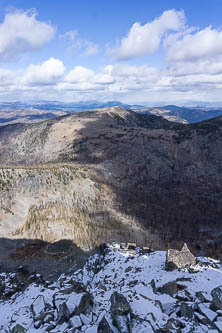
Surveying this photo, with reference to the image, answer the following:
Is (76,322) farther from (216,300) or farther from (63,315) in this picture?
(216,300)

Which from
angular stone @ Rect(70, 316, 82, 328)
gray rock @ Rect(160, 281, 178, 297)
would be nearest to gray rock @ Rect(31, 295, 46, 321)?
angular stone @ Rect(70, 316, 82, 328)

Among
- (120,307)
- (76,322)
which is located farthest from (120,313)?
(76,322)

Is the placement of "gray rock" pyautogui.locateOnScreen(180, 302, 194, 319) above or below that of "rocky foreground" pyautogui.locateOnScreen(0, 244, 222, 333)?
above

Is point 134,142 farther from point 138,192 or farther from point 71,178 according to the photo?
point 71,178

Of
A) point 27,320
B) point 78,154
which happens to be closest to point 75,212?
point 27,320

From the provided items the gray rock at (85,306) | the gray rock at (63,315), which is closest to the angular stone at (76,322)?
the gray rock at (85,306)

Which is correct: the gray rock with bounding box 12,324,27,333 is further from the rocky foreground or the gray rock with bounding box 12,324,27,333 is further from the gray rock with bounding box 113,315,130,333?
the gray rock with bounding box 113,315,130,333
